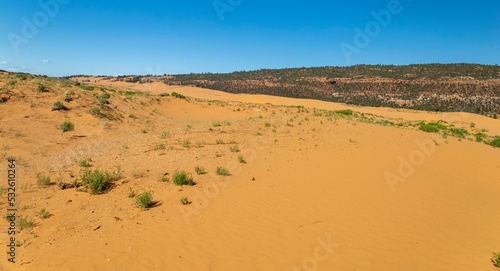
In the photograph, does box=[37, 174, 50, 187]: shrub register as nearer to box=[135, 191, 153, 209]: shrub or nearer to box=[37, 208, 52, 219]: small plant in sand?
box=[37, 208, 52, 219]: small plant in sand

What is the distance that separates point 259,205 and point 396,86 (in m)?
58.9

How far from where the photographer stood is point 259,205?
7520mm

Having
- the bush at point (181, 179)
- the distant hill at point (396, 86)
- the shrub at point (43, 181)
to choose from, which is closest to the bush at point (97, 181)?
the shrub at point (43, 181)

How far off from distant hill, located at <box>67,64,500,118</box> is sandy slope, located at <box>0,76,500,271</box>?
38000 millimetres

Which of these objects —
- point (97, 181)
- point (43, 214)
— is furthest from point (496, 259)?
point (43, 214)

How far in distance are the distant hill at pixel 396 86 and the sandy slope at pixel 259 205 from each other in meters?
38.0

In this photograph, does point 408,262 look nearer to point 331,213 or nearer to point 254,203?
point 331,213

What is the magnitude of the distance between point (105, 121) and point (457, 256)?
16.5 m

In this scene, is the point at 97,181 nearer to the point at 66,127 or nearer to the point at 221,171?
the point at 221,171

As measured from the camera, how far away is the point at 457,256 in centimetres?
597

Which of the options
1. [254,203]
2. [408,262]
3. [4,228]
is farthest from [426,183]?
[4,228]

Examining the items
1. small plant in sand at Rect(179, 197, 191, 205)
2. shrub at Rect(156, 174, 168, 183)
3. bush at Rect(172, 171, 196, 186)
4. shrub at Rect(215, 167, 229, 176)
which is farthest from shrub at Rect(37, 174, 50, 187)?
shrub at Rect(215, 167, 229, 176)

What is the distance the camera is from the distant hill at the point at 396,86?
4769 centimetres

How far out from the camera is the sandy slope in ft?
17.9
